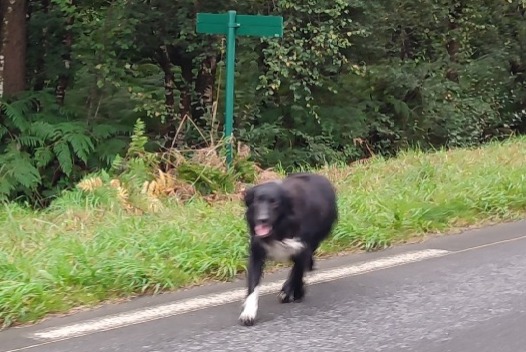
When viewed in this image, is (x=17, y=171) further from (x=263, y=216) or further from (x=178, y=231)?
(x=263, y=216)

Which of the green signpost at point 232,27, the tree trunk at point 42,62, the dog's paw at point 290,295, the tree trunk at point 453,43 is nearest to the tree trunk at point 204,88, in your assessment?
the tree trunk at point 42,62

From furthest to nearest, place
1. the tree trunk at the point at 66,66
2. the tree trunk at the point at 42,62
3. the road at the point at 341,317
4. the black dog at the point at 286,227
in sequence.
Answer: the tree trunk at the point at 42,62 → the tree trunk at the point at 66,66 → the black dog at the point at 286,227 → the road at the point at 341,317

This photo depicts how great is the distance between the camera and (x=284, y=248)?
5.38 meters

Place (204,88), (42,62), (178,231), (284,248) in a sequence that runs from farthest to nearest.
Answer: (204,88)
(42,62)
(178,231)
(284,248)

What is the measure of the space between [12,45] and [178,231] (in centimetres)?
773

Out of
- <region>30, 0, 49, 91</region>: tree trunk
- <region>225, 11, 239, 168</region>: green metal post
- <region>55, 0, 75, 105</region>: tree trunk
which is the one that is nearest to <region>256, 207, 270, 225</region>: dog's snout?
<region>225, 11, 239, 168</region>: green metal post

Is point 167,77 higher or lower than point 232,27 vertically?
lower

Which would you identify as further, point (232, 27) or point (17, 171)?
point (17, 171)

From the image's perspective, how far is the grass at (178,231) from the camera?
5730mm

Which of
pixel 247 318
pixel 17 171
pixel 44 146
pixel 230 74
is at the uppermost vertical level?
pixel 230 74

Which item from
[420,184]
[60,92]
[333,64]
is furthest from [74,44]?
[420,184]

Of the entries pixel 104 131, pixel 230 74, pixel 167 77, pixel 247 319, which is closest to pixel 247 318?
pixel 247 319

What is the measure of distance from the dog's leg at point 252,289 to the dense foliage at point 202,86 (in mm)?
5947

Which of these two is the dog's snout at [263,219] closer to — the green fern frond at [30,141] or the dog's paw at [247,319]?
the dog's paw at [247,319]
